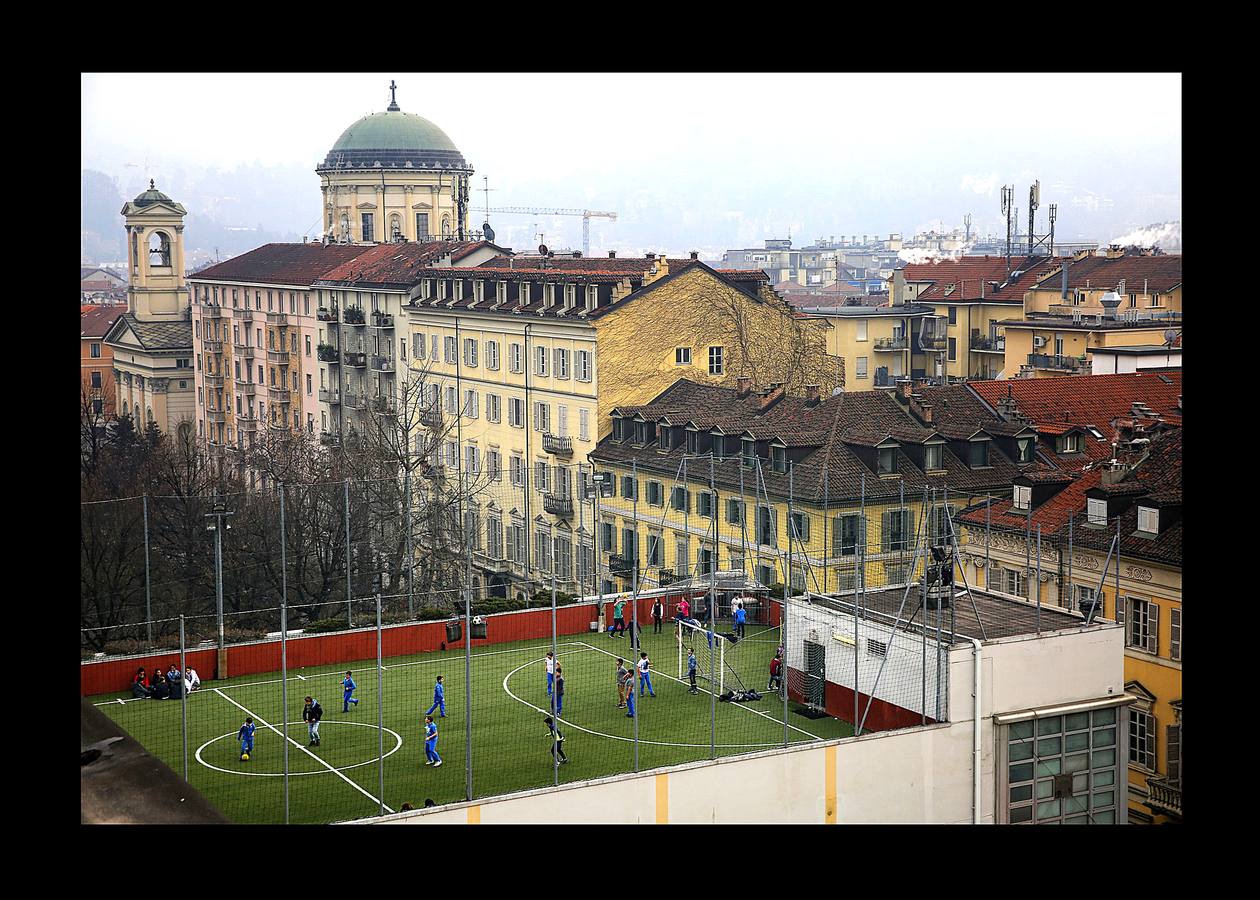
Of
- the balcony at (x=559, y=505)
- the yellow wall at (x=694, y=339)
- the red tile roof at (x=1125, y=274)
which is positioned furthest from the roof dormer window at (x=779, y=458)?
the red tile roof at (x=1125, y=274)

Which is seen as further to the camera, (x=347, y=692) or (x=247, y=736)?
(x=347, y=692)

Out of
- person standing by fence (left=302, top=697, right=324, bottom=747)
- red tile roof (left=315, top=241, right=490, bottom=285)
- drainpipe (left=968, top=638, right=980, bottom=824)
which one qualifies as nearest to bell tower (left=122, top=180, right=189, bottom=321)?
red tile roof (left=315, top=241, right=490, bottom=285)

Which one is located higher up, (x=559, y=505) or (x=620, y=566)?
(x=559, y=505)

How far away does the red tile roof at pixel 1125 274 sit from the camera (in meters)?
51.5

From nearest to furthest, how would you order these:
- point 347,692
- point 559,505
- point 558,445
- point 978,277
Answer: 1. point 347,692
2. point 559,505
3. point 558,445
4. point 978,277

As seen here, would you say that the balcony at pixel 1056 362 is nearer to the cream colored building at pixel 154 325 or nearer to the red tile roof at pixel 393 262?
the red tile roof at pixel 393 262

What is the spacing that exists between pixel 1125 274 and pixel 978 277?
9.55 meters

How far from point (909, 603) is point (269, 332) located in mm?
40424

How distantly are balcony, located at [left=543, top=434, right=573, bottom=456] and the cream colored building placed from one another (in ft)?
102

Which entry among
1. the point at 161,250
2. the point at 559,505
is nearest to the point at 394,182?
the point at 161,250

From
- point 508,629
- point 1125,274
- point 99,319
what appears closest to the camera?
point 508,629

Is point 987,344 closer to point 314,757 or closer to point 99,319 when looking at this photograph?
Answer: point 314,757

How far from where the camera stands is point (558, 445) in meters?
38.5

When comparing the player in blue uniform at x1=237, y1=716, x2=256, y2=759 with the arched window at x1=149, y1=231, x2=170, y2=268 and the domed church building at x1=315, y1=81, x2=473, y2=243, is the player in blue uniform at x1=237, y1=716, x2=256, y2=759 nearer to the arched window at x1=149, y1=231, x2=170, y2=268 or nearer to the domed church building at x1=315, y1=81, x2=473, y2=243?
the domed church building at x1=315, y1=81, x2=473, y2=243
